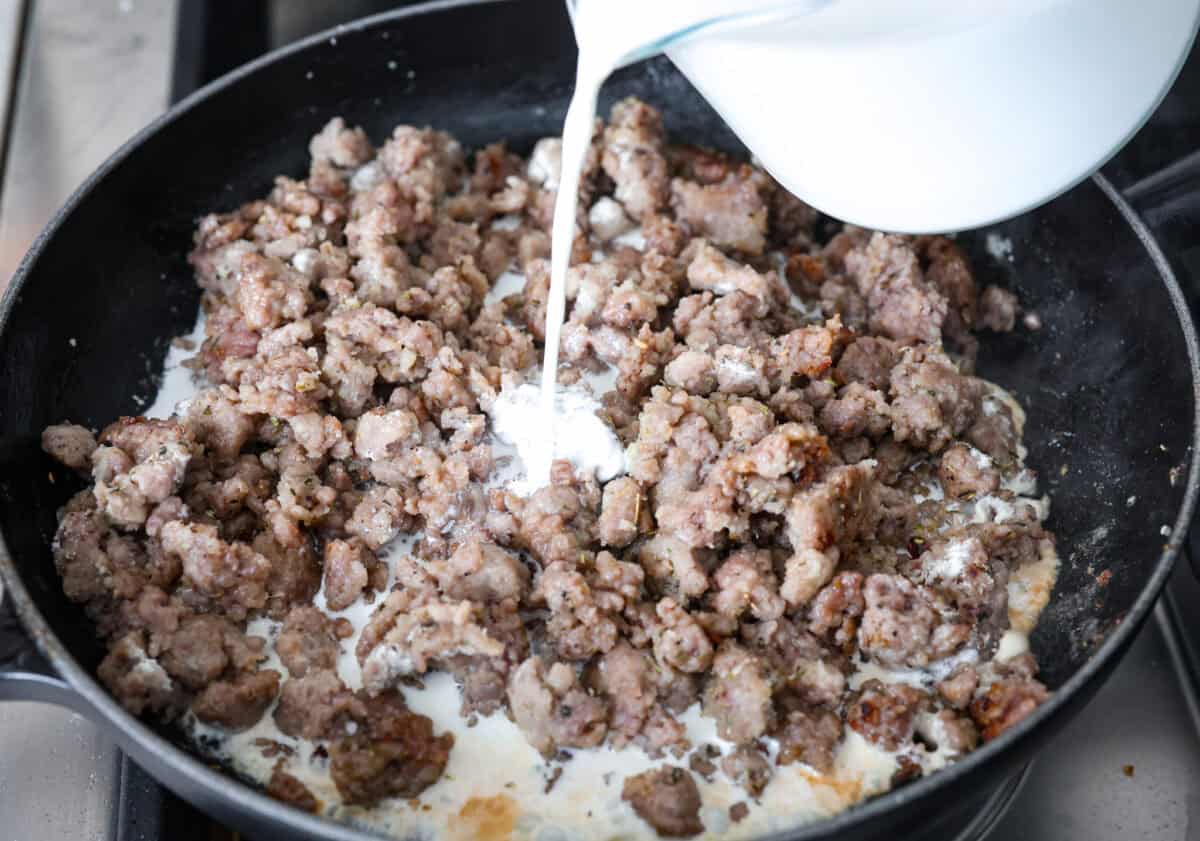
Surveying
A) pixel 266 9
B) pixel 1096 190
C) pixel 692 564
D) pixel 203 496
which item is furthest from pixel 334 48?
pixel 1096 190

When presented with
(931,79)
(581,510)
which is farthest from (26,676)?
(931,79)

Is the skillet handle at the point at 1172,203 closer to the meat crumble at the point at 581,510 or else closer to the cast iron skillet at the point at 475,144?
the cast iron skillet at the point at 475,144

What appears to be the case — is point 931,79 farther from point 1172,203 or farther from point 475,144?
point 475,144

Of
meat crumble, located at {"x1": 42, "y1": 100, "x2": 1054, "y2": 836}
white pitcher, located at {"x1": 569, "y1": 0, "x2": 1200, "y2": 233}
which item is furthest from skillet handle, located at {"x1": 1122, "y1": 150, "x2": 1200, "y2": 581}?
white pitcher, located at {"x1": 569, "y1": 0, "x2": 1200, "y2": 233}

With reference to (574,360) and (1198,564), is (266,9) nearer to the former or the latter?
(574,360)

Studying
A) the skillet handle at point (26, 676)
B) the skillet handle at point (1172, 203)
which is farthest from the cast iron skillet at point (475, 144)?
the skillet handle at point (1172, 203)

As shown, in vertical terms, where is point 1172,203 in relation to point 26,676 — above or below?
above

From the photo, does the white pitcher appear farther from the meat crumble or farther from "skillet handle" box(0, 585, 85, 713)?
"skillet handle" box(0, 585, 85, 713)
